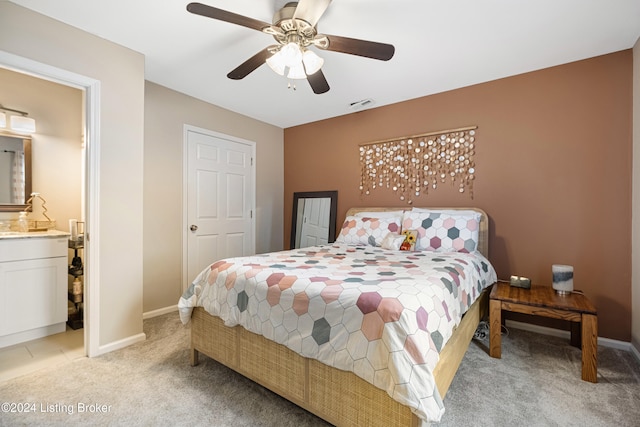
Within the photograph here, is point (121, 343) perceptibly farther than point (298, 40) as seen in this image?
Yes

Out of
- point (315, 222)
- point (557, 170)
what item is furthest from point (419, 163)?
point (315, 222)

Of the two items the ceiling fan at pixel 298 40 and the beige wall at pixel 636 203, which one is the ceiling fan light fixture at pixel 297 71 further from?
the beige wall at pixel 636 203

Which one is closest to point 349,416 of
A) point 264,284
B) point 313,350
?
point 313,350

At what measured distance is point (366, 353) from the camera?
119 cm

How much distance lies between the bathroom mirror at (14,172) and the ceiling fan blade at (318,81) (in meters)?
2.81

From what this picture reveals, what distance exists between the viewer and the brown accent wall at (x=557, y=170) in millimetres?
2314

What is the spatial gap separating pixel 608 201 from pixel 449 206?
121 centimetres

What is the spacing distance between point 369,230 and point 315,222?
119 centimetres

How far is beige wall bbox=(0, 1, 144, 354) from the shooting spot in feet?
6.75

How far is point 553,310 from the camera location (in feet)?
6.37

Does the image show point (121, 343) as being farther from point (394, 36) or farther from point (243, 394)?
point (394, 36)

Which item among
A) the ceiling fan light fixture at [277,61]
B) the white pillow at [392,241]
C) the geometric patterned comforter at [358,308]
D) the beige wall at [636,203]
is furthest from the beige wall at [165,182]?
the beige wall at [636,203]

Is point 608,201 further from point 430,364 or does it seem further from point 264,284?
A: point 264,284

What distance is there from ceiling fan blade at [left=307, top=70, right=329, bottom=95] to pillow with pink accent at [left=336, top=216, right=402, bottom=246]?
1.46 meters
